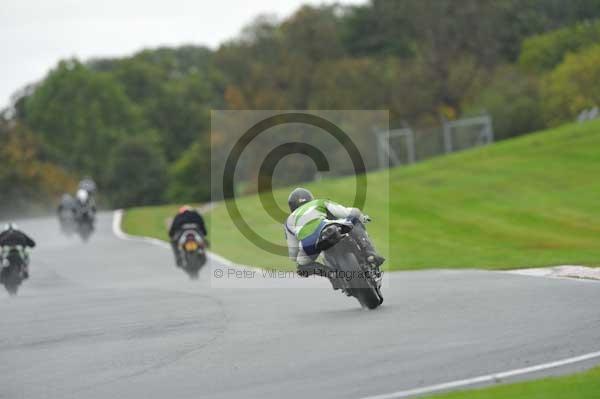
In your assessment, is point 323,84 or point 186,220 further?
point 323,84

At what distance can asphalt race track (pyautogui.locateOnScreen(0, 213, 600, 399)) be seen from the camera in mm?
9016

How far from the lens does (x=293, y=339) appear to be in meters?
11.1

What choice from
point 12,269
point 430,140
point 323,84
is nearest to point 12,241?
point 12,269

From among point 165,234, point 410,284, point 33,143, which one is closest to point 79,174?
point 33,143

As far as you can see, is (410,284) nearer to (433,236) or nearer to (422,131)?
(433,236)

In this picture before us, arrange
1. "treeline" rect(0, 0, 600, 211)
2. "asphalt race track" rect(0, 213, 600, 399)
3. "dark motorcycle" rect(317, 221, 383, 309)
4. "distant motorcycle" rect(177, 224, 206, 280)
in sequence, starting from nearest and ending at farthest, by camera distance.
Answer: "asphalt race track" rect(0, 213, 600, 399)
"dark motorcycle" rect(317, 221, 383, 309)
"distant motorcycle" rect(177, 224, 206, 280)
"treeline" rect(0, 0, 600, 211)

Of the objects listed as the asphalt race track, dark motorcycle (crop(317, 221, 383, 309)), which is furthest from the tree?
dark motorcycle (crop(317, 221, 383, 309))

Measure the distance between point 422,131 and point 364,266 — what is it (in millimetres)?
39463

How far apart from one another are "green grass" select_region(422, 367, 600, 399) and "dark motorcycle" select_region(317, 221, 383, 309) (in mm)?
4952

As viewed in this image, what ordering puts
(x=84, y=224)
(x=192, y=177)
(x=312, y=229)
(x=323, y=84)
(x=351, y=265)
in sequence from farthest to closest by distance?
(x=192, y=177), (x=323, y=84), (x=84, y=224), (x=312, y=229), (x=351, y=265)

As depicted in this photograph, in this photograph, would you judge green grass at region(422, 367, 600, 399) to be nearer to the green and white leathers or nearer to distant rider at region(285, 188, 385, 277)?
distant rider at region(285, 188, 385, 277)

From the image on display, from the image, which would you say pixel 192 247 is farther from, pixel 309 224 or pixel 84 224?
pixel 84 224

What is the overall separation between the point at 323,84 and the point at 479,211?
49.0 metres

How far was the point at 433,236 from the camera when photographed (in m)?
29.5
